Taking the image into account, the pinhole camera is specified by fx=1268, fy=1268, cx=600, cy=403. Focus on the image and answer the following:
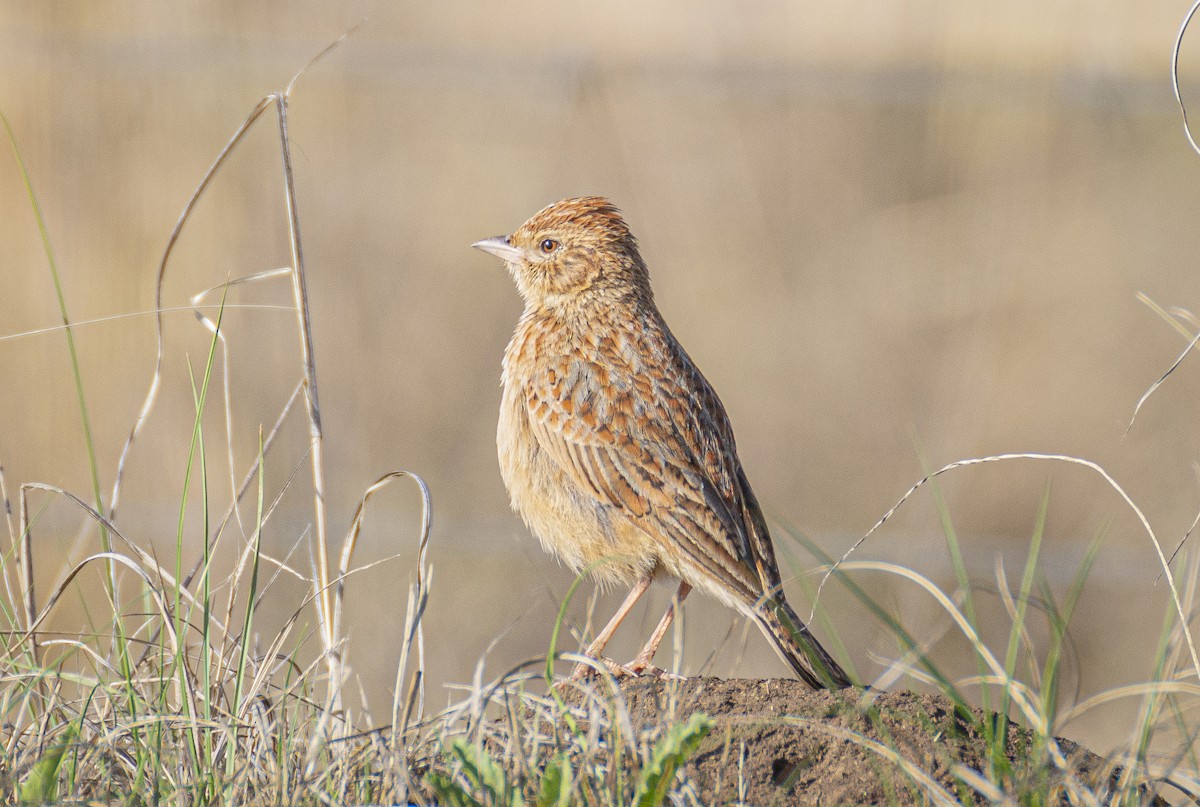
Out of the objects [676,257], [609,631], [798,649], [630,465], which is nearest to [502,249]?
[630,465]

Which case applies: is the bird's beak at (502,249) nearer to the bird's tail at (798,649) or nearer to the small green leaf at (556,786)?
the bird's tail at (798,649)

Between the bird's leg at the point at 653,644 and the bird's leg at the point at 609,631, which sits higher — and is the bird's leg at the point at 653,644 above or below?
below

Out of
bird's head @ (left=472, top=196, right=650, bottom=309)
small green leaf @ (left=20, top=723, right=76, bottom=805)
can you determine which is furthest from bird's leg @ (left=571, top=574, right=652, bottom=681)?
small green leaf @ (left=20, top=723, right=76, bottom=805)

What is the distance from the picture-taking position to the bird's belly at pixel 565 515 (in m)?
4.47

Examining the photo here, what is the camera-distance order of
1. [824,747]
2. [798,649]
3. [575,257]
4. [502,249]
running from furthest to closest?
[502,249]
[575,257]
[798,649]
[824,747]

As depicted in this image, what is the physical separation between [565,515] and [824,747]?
1649 millimetres

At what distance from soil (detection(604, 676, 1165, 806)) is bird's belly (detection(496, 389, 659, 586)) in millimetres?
1078

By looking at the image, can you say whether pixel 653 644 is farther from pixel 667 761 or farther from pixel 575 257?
pixel 575 257

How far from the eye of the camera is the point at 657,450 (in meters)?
4.50

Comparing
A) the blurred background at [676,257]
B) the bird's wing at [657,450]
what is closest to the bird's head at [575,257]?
the bird's wing at [657,450]

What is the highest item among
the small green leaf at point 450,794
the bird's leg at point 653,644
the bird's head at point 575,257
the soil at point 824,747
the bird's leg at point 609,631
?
the bird's head at point 575,257

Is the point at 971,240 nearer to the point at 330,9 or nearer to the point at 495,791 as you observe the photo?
the point at 330,9

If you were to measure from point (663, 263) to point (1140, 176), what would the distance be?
340 cm

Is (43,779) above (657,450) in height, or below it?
below
